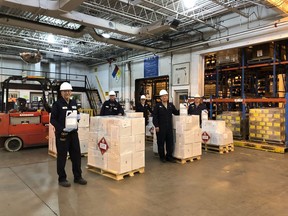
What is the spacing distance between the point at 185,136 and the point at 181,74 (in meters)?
5.94

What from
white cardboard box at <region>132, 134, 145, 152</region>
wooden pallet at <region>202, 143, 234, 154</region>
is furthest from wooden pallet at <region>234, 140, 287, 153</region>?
white cardboard box at <region>132, 134, 145, 152</region>

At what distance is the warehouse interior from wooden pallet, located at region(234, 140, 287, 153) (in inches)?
1.2

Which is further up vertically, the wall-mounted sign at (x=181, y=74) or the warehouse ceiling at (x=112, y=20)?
the warehouse ceiling at (x=112, y=20)

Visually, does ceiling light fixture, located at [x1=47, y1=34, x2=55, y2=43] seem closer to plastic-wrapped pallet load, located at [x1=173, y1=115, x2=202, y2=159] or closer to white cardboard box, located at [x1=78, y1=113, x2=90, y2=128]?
white cardboard box, located at [x1=78, y1=113, x2=90, y2=128]

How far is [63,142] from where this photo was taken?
433 centimetres

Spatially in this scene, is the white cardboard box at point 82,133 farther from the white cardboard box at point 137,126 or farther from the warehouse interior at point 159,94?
the white cardboard box at point 137,126

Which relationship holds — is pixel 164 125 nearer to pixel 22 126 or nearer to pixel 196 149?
pixel 196 149

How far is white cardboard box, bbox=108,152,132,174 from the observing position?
470 centimetres

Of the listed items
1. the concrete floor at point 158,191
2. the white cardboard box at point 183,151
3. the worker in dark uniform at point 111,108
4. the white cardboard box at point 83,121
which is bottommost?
the concrete floor at point 158,191

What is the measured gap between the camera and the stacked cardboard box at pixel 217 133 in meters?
7.44

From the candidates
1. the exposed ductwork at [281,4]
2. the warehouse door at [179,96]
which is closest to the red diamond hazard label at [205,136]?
the warehouse door at [179,96]

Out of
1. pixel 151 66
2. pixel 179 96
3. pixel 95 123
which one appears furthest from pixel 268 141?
pixel 151 66

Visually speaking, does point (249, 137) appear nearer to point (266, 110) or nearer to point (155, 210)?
point (266, 110)

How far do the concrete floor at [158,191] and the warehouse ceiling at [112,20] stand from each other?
14.1 feet
